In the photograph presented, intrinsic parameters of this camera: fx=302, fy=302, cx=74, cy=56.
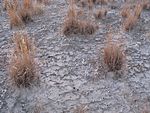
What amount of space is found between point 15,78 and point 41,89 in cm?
34

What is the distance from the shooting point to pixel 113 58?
3.96m

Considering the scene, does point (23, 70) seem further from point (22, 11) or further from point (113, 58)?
point (22, 11)

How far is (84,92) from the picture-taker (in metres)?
3.64

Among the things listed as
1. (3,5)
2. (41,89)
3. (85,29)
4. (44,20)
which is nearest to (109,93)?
(41,89)

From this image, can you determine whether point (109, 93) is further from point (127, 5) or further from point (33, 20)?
point (127, 5)

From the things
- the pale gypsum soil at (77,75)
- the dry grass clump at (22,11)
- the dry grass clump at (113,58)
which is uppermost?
the dry grass clump at (22,11)

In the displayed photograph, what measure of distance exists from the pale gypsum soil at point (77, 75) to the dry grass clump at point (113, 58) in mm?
95

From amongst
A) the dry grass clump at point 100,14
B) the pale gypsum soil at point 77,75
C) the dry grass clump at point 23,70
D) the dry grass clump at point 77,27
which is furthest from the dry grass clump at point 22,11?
the dry grass clump at point 23,70

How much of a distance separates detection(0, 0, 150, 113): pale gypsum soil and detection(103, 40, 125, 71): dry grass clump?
0.10 m

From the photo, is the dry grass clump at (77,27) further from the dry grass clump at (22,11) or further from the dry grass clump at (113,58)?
the dry grass clump at (113,58)

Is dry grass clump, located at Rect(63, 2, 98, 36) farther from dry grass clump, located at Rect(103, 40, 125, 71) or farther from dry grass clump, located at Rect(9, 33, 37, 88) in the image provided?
dry grass clump, located at Rect(9, 33, 37, 88)

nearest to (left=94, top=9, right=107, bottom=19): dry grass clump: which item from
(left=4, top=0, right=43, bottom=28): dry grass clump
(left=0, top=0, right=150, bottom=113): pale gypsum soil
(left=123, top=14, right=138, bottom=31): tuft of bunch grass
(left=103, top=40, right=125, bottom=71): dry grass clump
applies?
(left=0, top=0, right=150, bottom=113): pale gypsum soil

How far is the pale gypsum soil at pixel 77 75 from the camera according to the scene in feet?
11.3

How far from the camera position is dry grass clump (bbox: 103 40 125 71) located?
395cm
